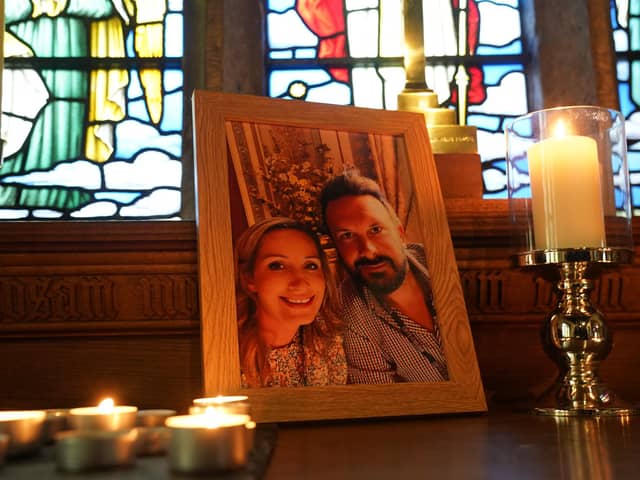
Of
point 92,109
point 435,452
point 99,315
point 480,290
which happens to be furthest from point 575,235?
point 92,109

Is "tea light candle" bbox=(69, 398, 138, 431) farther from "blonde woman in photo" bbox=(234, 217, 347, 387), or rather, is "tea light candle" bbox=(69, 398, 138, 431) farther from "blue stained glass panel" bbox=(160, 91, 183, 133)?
"blue stained glass panel" bbox=(160, 91, 183, 133)

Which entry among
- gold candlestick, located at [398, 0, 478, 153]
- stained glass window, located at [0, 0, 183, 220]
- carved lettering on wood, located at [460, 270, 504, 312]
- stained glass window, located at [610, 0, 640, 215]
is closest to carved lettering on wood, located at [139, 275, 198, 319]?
carved lettering on wood, located at [460, 270, 504, 312]

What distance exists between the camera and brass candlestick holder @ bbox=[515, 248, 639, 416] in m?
0.98

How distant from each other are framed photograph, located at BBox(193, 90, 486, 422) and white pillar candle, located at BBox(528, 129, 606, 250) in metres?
0.13

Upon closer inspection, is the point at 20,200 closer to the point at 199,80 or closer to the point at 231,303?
the point at 199,80

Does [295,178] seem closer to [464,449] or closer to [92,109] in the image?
[464,449]

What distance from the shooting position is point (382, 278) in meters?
1.04

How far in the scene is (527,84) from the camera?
3.22 metres

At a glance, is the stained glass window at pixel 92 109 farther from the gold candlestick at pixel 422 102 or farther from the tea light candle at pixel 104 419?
the tea light candle at pixel 104 419

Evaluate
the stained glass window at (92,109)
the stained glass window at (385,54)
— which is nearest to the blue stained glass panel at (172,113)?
the stained glass window at (92,109)

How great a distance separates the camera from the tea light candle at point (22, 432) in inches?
23.9

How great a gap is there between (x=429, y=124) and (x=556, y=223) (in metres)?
0.40

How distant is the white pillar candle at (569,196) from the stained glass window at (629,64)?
2.22 meters

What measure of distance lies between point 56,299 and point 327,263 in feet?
1.14
